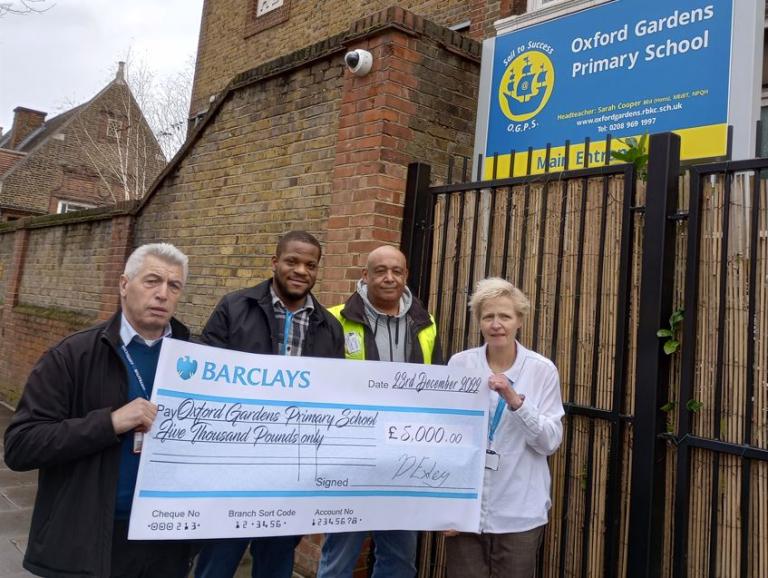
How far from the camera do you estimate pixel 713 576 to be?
103 inches

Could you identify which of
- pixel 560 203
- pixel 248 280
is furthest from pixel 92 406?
pixel 248 280

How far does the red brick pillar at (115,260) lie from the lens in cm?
708

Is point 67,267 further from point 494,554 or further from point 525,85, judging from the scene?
point 494,554

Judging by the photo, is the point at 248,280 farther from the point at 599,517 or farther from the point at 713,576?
the point at 713,576

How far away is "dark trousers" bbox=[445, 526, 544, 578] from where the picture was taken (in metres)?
2.55

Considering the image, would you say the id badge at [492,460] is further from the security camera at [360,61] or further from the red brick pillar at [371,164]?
the security camera at [360,61]

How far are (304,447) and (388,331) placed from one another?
0.69m

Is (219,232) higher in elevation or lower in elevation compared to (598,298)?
higher

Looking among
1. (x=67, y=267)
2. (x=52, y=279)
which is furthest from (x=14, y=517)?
(x=52, y=279)

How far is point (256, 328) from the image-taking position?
2.65 meters

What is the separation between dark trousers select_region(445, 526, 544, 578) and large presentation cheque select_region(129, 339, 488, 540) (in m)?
0.10

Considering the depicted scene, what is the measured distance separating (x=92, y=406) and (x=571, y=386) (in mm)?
2122

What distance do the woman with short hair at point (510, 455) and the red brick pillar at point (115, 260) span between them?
18.1 ft

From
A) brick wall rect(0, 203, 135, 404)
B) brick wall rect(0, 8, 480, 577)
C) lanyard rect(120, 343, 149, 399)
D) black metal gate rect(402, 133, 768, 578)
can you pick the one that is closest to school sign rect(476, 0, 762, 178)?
brick wall rect(0, 8, 480, 577)
